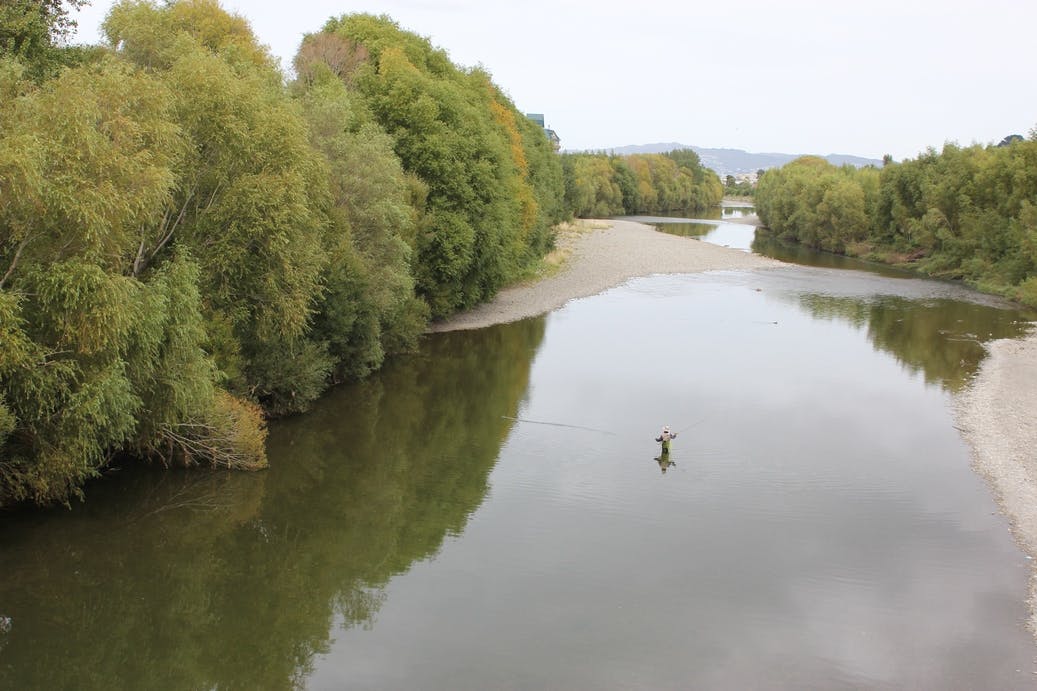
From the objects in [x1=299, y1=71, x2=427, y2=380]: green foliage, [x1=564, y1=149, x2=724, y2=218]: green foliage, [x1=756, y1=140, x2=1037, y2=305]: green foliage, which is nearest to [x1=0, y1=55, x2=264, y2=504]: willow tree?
[x1=299, y1=71, x2=427, y2=380]: green foliage

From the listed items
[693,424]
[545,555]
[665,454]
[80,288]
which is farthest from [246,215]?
[693,424]

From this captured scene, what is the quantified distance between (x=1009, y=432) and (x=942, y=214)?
55.5 m

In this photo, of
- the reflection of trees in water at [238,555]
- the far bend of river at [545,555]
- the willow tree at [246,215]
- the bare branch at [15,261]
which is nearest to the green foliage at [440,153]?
the far bend of river at [545,555]

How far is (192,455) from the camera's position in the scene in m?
24.8

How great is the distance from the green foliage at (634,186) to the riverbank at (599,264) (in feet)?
44.7

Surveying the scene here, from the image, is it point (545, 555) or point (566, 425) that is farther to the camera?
point (566, 425)

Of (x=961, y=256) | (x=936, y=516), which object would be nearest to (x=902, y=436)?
(x=936, y=516)

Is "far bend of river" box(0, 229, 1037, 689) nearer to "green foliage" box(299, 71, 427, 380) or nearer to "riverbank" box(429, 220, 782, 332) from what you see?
"green foliage" box(299, 71, 427, 380)

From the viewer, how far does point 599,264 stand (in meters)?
77.2

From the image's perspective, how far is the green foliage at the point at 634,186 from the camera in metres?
143

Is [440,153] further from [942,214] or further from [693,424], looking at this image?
[942,214]

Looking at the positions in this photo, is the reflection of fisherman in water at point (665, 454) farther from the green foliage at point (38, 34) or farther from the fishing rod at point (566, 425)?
the green foliage at point (38, 34)

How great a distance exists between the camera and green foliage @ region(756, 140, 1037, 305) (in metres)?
67.4

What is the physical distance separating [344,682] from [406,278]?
21.1m
